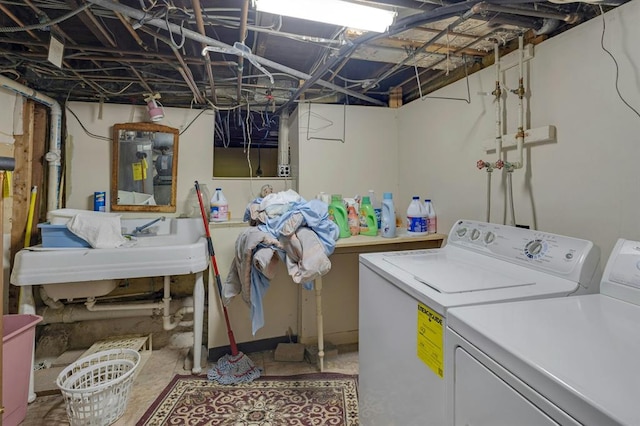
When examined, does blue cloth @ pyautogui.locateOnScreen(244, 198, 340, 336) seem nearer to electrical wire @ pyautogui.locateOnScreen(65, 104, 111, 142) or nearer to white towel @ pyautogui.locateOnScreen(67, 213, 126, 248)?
white towel @ pyautogui.locateOnScreen(67, 213, 126, 248)

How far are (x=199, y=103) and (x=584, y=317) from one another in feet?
8.62

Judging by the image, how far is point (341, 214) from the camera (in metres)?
2.07

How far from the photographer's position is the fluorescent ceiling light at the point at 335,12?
1.18m

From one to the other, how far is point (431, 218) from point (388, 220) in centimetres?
34

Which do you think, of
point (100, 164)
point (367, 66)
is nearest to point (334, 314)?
point (367, 66)

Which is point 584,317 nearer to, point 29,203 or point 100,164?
point 100,164

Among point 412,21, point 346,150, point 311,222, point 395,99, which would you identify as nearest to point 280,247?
point 311,222

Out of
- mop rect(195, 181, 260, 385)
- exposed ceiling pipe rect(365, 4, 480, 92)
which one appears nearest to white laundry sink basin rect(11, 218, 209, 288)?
mop rect(195, 181, 260, 385)

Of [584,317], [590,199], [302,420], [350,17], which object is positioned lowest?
[302,420]

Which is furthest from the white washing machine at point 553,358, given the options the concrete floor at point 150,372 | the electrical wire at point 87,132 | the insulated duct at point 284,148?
the electrical wire at point 87,132

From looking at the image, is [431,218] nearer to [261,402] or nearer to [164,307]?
[261,402]

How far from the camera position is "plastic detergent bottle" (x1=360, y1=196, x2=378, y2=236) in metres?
2.12

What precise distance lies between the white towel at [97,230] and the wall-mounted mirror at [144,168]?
0.44 metres

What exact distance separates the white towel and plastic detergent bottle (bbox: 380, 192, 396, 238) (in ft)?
5.59
